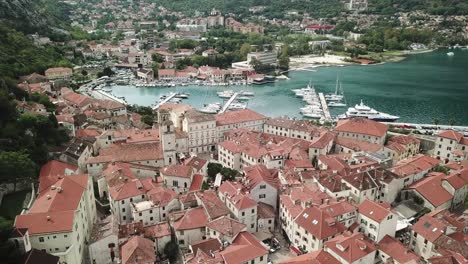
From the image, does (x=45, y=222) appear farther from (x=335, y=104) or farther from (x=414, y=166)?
(x=335, y=104)

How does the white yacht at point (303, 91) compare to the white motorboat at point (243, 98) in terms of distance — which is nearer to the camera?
the white motorboat at point (243, 98)

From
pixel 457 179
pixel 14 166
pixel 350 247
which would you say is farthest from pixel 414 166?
pixel 14 166

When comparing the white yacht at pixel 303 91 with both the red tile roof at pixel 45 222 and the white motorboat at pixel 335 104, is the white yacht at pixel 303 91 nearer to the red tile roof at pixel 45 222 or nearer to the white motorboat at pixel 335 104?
the white motorboat at pixel 335 104

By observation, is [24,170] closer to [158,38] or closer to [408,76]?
[408,76]

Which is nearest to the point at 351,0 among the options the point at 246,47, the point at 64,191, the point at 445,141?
the point at 246,47

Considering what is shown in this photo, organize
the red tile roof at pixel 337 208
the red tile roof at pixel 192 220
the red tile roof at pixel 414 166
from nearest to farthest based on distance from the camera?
the red tile roof at pixel 192 220 → the red tile roof at pixel 337 208 → the red tile roof at pixel 414 166

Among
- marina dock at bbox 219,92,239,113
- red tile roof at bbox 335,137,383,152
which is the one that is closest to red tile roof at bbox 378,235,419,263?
red tile roof at bbox 335,137,383,152

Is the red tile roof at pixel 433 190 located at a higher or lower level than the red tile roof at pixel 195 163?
lower

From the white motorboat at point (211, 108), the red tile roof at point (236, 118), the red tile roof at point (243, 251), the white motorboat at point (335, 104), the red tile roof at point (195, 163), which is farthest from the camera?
the white motorboat at point (335, 104)

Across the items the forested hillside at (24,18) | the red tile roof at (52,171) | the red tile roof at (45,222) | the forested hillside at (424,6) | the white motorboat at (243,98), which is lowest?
the white motorboat at (243,98)

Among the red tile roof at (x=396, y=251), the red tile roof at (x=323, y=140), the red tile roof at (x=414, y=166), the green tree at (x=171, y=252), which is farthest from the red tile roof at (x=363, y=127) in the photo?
A: the green tree at (x=171, y=252)
